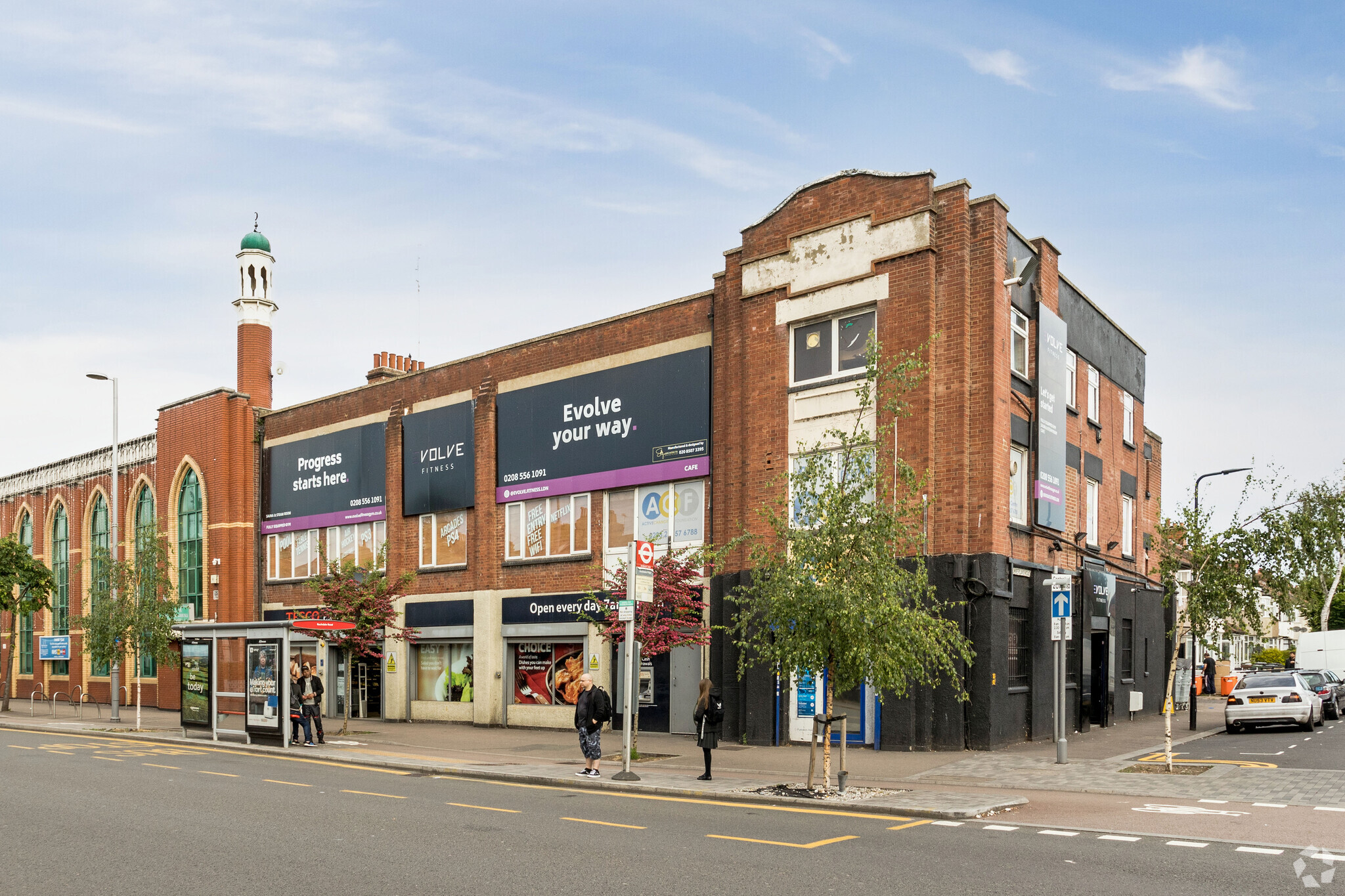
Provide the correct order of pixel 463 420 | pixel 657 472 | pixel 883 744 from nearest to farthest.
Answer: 1. pixel 883 744
2. pixel 657 472
3. pixel 463 420

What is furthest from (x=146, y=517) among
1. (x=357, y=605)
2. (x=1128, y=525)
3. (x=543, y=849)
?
(x=543, y=849)

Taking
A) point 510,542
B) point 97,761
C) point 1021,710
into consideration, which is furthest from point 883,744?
point 97,761

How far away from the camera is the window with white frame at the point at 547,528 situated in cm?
2811

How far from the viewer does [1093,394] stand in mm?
28484

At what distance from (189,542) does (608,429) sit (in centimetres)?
2123

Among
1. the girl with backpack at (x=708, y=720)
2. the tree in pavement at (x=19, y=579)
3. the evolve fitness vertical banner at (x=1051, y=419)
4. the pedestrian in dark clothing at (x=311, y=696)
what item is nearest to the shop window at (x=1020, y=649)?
the evolve fitness vertical banner at (x=1051, y=419)

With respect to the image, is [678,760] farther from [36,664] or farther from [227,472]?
[36,664]

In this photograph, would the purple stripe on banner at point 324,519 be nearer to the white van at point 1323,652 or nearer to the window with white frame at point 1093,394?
the window with white frame at point 1093,394

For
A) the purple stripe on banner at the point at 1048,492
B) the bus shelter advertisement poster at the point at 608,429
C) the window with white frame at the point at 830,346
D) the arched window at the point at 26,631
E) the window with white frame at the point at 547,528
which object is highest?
the window with white frame at the point at 830,346

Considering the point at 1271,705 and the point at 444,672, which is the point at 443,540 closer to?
the point at 444,672

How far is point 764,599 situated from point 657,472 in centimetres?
1089

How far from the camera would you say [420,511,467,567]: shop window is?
103 ft

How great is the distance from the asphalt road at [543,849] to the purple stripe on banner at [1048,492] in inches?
458

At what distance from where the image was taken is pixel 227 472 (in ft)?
128
